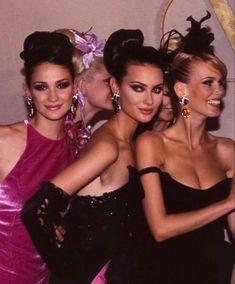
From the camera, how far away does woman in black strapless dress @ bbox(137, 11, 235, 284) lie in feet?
8.19

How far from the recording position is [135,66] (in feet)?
8.48

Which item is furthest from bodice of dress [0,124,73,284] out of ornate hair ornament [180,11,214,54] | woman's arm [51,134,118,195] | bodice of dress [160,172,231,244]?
ornate hair ornament [180,11,214,54]

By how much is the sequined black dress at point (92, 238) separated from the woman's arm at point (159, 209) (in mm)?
58

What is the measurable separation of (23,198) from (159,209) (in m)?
0.61

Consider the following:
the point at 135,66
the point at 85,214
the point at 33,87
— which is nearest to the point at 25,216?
the point at 85,214

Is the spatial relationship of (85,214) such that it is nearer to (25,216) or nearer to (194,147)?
(25,216)

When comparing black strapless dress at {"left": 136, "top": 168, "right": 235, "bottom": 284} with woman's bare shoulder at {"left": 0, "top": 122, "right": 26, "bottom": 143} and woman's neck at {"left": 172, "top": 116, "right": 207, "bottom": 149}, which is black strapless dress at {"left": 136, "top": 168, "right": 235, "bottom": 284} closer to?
woman's neck at {"left": 172, "top": 116, "right": 207, "bottom": 149}

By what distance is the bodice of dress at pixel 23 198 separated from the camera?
2.62 metres

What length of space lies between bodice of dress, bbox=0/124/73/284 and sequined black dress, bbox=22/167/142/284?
0.21 meters

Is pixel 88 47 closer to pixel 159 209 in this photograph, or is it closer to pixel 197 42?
pixel 197 42

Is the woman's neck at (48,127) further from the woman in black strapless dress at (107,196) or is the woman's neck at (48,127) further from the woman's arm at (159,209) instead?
the woman's arm at (159,209)

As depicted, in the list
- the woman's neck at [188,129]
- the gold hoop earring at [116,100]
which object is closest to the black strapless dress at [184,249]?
the woman's neck at [188,129]

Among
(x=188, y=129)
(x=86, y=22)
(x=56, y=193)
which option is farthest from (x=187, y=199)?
(x=86, y=22)

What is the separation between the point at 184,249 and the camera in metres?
2.54
